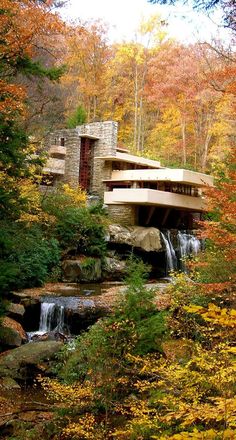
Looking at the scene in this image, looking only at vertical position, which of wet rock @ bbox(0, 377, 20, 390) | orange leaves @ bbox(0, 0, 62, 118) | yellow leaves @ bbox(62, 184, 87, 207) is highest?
orange leaves @ bbox(0, 0, 62, 118)

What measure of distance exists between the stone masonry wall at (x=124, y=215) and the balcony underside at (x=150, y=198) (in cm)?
35

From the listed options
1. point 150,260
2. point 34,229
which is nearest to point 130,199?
point 150,260

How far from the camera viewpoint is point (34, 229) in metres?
14.1

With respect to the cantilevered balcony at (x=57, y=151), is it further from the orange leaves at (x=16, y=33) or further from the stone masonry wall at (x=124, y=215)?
the orange leaves at (x=16, y=33)

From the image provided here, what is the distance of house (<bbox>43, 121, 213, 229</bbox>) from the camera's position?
20219 mm

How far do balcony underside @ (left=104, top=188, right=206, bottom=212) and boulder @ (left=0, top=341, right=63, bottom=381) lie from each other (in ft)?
36.9

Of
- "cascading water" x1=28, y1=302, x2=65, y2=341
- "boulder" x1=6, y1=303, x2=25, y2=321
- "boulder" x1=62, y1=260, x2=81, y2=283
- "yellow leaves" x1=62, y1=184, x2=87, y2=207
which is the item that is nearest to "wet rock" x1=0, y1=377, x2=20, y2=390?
"boulder" x1=6, y1=303, x2=25, y2=321

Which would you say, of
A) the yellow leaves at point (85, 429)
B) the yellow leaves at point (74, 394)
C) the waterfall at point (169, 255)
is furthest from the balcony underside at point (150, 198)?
the yellow leaves at point (85, 429)

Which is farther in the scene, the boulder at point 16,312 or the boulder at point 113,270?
the boulder at point 113,270

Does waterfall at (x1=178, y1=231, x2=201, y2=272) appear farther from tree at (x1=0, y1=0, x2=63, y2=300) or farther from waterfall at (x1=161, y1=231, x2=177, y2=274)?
tree at (x1=0, y1=0, x2=63, y2=300)

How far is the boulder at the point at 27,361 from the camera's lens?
7.81m

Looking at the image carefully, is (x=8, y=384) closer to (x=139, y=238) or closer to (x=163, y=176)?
(x=139, y=238)

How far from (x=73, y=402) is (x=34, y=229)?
9407 mm

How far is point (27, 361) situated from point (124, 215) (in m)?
12.6
